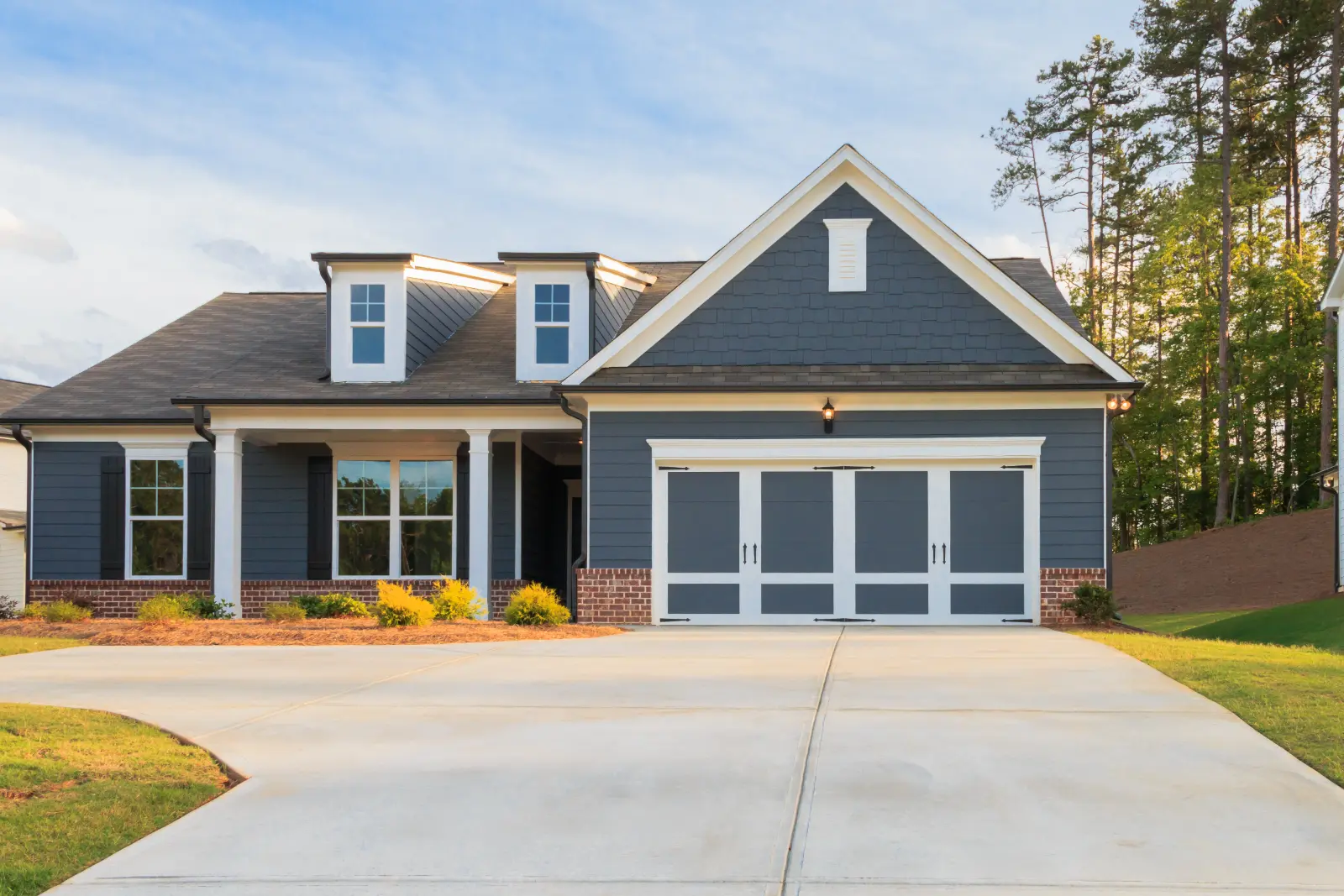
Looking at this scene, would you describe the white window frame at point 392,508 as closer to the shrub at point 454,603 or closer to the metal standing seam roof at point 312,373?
the metal standing seam roof at point 312,373

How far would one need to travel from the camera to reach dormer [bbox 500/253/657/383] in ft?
60.4

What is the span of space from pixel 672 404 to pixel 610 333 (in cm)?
351

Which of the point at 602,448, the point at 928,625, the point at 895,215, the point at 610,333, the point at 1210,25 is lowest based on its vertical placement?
the point at 928,625

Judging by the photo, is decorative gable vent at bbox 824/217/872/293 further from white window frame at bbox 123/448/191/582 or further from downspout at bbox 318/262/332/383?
white window frame at bbox 123/448/191/582

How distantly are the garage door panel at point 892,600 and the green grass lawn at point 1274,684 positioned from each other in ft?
11.0

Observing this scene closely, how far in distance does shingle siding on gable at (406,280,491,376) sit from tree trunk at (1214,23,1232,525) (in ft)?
74.5

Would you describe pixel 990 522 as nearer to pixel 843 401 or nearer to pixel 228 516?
pixel 843 401

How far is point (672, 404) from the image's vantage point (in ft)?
52.5

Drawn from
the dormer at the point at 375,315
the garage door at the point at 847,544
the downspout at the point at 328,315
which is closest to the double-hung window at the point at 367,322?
the dormer at the point at 375,315

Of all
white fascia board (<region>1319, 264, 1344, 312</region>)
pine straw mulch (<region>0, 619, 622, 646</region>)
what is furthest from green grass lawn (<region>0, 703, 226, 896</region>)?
white fascia board (<region>1319, 264, 1344, 312</region>)

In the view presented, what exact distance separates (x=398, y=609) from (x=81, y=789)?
8189 millimetres

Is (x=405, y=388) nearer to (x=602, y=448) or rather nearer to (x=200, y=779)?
(x=602, y=448)

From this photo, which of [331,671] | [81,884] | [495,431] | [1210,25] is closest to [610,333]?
[495,431]

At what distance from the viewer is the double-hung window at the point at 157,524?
1920 cm
